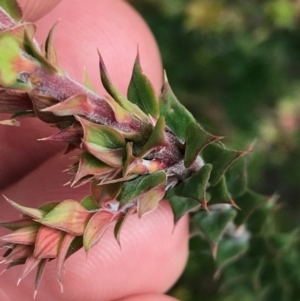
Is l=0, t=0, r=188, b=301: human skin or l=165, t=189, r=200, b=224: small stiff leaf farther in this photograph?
l=0, t=0, r=188, b=301: human skin

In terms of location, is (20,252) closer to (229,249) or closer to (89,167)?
(89,167)

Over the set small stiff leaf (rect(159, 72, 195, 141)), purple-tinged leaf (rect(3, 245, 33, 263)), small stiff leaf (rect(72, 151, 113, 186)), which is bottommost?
purple-tinged leaf (rect(3, 245, 33, 263))

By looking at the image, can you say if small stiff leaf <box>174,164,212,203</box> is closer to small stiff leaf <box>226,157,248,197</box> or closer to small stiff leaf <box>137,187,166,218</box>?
small stiff leaf <box>137,187,166,218</box>

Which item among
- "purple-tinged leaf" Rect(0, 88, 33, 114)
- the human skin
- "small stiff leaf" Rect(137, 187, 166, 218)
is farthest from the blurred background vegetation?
"purple-tinged leaf" Rect(0, 88, 33, 114)

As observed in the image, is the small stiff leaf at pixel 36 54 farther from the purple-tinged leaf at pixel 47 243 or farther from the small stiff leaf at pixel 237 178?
the small stiff leaf at pixel 237 178

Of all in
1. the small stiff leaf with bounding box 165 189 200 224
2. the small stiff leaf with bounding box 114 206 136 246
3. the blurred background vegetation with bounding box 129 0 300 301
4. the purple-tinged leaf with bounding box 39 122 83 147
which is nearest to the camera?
the purple-tinged leaf with bounding box 39 122 83 147

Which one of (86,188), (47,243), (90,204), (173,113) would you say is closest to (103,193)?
(90,204)
